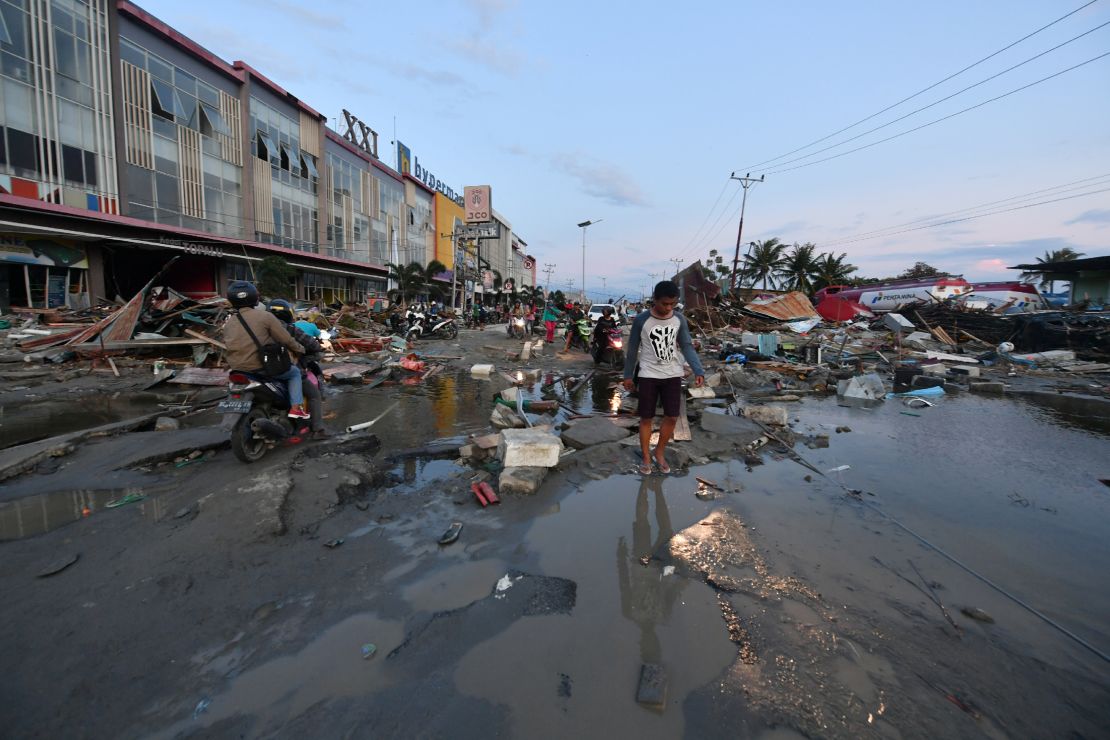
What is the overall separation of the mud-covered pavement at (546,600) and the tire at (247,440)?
0.16 metres

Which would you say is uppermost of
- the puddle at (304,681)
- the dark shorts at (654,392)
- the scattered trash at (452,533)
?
the dark shorts at (654,392)

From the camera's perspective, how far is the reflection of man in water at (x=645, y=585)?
7.27 ft

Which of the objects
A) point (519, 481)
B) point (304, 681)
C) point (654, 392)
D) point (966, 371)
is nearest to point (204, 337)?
point (519, 481)

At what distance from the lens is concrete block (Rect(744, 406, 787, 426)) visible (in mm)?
6198

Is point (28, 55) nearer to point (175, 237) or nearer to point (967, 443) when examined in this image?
point (175, 237)

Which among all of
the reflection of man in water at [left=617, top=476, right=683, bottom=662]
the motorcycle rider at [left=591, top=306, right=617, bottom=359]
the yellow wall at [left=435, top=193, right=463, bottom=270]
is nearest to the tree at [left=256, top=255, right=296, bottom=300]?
the motorcycle rider at [left=591, top=306, right=617, bottom=359]

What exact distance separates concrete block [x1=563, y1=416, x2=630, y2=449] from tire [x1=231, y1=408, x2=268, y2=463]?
3.06 metres

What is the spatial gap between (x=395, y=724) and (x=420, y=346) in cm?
1602

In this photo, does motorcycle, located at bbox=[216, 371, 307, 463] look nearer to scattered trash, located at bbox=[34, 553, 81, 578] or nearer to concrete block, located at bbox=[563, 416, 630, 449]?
scattered trash, located at bbox=[34, 553, 81, 578]

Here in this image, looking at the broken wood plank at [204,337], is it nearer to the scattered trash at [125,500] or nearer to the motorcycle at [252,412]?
the motorcycle at [252,412]

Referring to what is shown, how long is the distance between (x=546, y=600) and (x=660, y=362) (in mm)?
2543

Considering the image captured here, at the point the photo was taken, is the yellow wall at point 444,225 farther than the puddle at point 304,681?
Yes

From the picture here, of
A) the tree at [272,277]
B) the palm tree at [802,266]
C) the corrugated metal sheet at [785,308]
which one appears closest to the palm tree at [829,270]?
the palm tree at [802,266]

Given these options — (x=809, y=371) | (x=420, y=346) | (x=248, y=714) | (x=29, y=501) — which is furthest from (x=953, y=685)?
(x=420, y=346)
